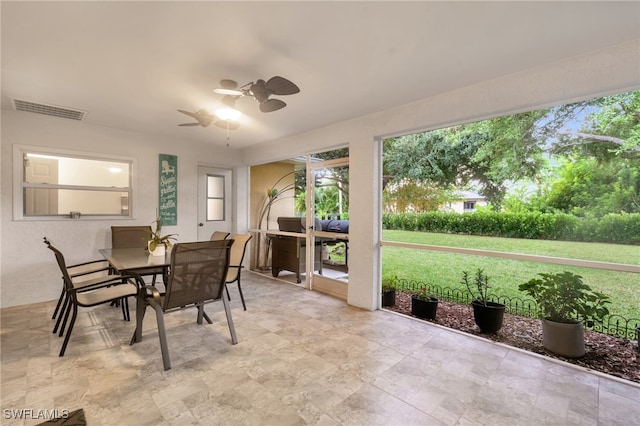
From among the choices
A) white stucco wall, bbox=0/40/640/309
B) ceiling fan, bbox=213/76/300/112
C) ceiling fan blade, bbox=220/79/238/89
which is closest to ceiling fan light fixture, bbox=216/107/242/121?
ceiling fan, bbox=213/76/300/112

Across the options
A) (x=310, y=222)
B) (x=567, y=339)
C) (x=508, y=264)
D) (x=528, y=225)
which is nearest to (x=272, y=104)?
(x=310, y=222)

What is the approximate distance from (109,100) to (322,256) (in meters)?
3.48

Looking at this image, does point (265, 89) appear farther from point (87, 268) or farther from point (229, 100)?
point (87, 268)

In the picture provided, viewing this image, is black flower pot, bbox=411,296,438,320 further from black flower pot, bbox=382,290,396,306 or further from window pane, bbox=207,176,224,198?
window pane, bbox=207,176,224,198

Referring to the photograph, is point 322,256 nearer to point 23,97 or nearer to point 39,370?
point 39,370

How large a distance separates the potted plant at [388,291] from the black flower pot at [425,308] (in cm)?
37

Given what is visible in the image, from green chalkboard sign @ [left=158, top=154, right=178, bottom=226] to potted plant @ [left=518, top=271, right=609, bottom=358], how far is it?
5183 mm

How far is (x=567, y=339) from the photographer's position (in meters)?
2.48

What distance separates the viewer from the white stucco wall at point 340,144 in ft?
7.54

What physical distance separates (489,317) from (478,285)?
367 millimetres

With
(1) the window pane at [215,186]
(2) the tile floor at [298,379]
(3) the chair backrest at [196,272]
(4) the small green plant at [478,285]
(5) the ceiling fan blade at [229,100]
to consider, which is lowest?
(2) the tile floor at [298,379]

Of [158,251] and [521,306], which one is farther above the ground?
[158,251]

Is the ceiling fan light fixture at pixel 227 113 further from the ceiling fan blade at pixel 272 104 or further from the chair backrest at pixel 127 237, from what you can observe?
the chair backrest at pixel 127 237

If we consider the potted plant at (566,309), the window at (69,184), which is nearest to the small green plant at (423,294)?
the potted plant at (566,309)
